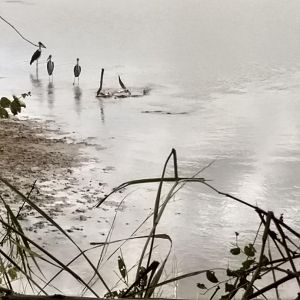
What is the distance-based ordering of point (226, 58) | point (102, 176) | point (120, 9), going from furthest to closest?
point (120, 9)
point (226, 58)
point (102, 176)

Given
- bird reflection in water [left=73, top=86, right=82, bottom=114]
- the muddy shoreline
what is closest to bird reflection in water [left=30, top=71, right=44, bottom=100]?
bird reflection in water [left=73, top=86, right=82, bottom=114]

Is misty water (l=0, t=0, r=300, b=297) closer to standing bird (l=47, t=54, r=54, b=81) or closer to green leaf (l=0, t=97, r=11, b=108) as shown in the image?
standing bird (l=47, t=54, r=54, b=81)

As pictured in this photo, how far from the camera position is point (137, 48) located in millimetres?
4574

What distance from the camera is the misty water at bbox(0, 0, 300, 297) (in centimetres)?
244

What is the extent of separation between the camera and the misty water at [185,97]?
2.44 meters

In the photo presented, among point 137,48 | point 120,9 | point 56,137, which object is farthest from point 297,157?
point 120,9

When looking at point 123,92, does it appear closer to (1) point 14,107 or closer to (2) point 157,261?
(1) point 14,107

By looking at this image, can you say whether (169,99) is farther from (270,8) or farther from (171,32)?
(270,8)

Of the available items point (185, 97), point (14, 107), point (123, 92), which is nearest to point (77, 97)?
point (123, 92)

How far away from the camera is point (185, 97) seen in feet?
12.3

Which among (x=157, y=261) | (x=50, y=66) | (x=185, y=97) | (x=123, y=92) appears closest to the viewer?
(x=157, y=261)

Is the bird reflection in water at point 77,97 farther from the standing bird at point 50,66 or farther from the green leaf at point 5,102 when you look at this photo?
the green leaf at point 5,102

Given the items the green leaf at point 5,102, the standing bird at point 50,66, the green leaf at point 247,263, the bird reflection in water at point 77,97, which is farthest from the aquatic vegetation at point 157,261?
the standing bird at point 50,66

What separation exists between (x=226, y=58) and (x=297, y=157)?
1544 mm
